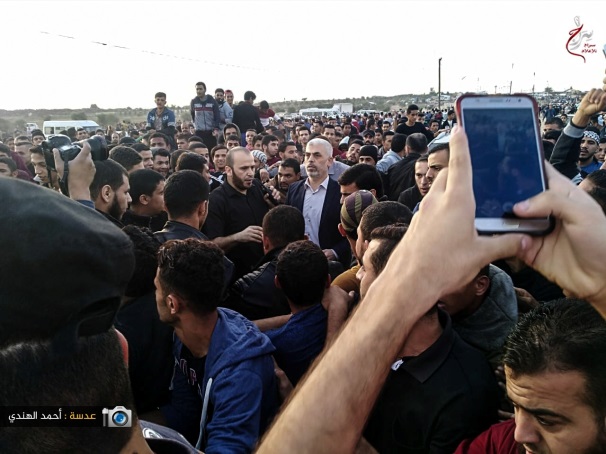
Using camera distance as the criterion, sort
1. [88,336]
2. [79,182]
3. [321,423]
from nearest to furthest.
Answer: [321,423] → [88,336] → [79,182]

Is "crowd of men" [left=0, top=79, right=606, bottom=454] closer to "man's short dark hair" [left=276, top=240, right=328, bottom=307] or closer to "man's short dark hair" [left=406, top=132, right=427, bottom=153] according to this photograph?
"man's short dark hair" [left=276, top=240, right=328, bottom=307]

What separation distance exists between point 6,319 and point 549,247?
3.77ft

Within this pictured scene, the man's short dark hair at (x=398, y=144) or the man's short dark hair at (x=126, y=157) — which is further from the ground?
the man's short dark hair at (x=126, y=157)

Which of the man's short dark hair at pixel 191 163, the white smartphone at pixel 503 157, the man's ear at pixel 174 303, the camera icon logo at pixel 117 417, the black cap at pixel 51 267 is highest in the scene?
the white smartphone at pixel 503 157

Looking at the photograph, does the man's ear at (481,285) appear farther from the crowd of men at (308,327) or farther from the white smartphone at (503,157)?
the white smartphone at (503,157)

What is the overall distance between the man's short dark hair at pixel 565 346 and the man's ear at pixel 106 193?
3365mm

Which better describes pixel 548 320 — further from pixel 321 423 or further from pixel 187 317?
pixel 187 317

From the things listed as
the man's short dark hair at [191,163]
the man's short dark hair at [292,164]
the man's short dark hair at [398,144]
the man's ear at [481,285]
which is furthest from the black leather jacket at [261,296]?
the man's short dark hair at [398,144]

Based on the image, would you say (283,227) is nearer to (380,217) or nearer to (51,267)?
(380,217)

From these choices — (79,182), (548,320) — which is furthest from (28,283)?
(79,182)

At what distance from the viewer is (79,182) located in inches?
138

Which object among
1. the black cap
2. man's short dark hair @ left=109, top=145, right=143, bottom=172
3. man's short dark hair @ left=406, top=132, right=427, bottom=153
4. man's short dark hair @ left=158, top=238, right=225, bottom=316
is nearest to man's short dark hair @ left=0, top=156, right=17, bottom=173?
man's short dark hair @ left=109, top=145, right=143, bottom=172

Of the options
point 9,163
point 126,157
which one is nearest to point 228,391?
point 126,157

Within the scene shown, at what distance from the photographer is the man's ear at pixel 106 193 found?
4.04m
